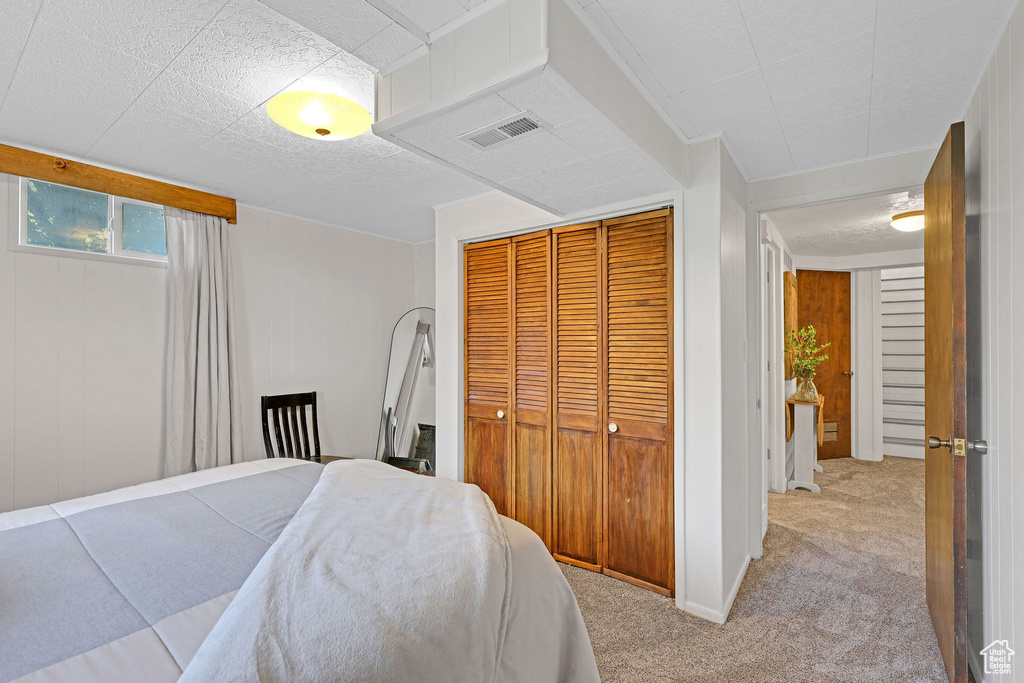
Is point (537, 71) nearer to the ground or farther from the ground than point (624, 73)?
nearer to the ground

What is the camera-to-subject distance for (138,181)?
116 inches

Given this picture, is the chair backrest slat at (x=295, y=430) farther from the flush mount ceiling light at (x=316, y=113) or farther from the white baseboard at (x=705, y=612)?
the white baseboard at (x=705, y=612)

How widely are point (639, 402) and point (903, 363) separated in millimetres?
5234

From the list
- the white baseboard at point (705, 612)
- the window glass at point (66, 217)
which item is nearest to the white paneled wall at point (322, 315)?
the window glass at point (66, 217)

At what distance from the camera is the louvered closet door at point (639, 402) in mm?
2586

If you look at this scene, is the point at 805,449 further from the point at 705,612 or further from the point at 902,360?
the point at 705,612

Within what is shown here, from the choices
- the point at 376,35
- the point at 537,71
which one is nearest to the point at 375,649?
the point at 537,71

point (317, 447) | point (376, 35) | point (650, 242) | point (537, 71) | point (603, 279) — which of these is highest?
point (376, 35)

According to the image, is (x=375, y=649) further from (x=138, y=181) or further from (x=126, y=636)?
(x=138, y=181)

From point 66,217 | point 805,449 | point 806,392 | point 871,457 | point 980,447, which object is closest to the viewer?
point 980,447

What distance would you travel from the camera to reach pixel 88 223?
9.39ft

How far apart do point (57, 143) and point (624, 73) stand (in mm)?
2862

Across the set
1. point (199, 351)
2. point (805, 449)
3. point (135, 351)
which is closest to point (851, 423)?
point (805, 449)

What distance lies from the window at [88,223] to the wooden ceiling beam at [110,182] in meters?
0.11
